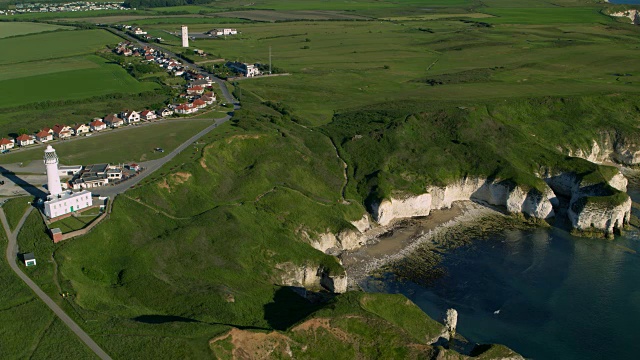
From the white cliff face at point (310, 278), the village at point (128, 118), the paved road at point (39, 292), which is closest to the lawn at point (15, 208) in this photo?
the paved road at point (39, 292)

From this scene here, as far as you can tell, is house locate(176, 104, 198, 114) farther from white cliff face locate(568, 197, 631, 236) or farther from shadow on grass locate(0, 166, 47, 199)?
white cliff face locate(568, 197, 631, 236)

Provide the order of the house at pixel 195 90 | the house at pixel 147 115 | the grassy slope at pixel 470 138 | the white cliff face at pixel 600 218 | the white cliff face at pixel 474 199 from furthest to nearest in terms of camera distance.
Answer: the house at pixel 195 90
the house at pixel 147 115
the grassy slope at pixel 470 138
the white cliff face at pixel 474 199
the white cliff face at pixel 600 218

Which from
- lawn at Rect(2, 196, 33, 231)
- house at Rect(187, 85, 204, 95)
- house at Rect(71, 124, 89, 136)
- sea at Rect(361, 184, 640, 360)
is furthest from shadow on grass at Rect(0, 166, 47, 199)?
house at Rect(187, 85, 204, 95)

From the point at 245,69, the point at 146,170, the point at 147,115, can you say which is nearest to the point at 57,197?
the point at 146,170

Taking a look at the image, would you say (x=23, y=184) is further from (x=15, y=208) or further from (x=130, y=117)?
(x=130, y=117)

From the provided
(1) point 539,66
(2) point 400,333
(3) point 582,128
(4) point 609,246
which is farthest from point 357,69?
(2) point 400,333

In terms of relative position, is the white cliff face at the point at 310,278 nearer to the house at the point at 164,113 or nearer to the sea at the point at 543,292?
the sea at the point at 543,292
